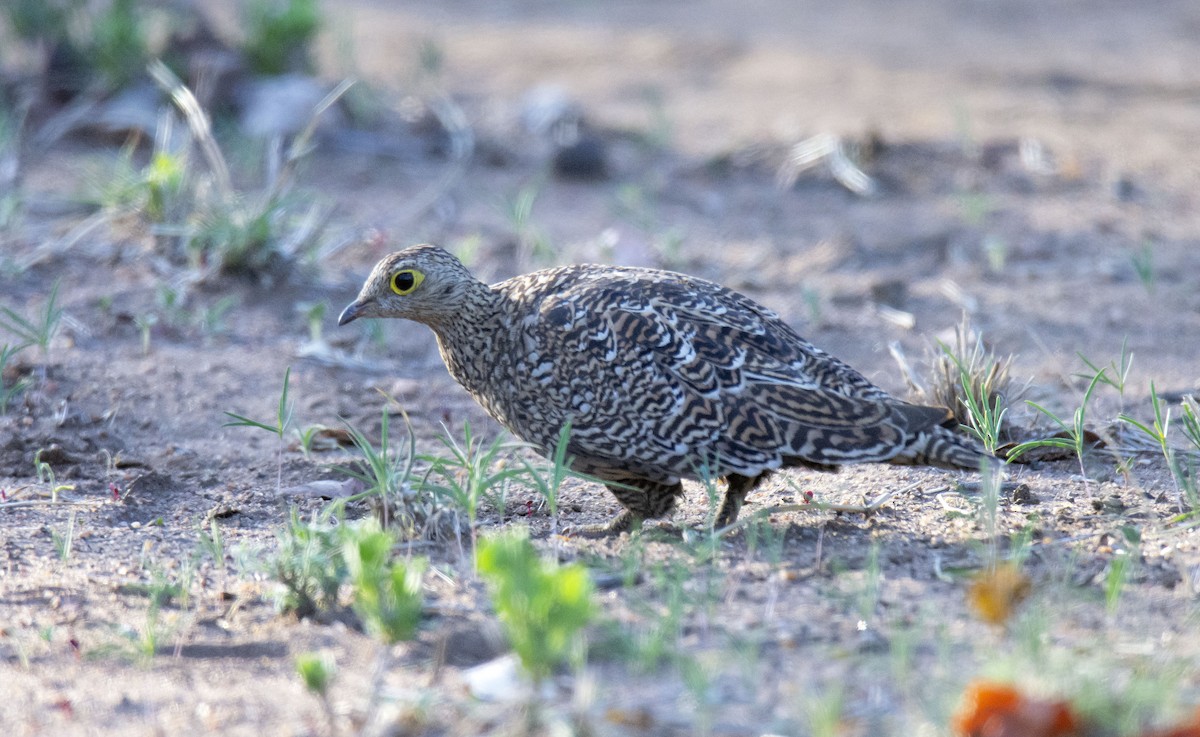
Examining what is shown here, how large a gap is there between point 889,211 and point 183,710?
5.94m

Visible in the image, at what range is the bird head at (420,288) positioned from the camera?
4762 mm

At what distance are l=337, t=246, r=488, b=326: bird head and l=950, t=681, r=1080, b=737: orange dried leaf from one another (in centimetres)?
247

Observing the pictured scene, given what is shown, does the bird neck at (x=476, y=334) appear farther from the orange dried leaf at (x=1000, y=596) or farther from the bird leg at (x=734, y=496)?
the orange dried leaf at (x=1000, y=596)

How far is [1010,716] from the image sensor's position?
Result: 107 inches

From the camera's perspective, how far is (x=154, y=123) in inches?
337

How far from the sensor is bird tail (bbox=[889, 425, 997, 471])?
14.1 feet

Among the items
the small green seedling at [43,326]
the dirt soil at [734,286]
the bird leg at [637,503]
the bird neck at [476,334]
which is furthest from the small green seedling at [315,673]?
the small green seedling at [43,326]

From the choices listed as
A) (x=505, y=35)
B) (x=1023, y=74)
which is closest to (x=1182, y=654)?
(x=1023, y=74)

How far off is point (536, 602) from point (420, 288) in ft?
6.82

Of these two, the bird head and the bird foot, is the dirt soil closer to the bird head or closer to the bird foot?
the bird foot

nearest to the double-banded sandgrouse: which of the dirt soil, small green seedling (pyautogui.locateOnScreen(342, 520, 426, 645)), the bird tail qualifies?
the bird tail

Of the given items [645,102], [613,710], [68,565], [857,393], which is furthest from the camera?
[645,102]

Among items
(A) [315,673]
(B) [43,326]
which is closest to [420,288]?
(B) [43,326]

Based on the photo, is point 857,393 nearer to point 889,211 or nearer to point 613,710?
point 613,710
